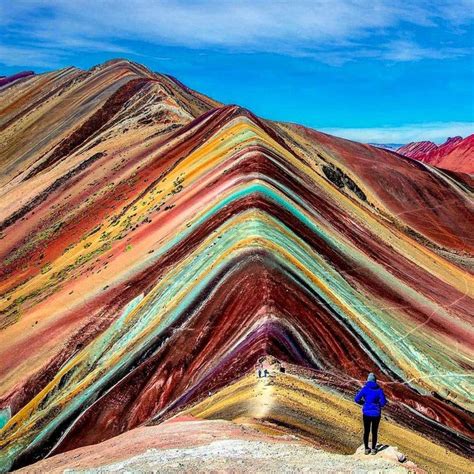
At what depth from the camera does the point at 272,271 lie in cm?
1988

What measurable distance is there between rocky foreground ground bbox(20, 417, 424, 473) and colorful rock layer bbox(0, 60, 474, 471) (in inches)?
50.6

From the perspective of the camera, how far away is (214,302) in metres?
19.5

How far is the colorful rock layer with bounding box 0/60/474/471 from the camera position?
1698 centimetres

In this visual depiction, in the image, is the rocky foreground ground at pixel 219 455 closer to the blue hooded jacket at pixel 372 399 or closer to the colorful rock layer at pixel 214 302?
the blue hooded jacket at pixel 372 399

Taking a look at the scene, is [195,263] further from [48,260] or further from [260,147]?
[48,260]

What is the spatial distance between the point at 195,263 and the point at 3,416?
742 cm

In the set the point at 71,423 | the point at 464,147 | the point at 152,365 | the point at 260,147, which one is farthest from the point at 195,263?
the point at 464,147

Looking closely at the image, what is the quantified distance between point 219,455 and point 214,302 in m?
9.43

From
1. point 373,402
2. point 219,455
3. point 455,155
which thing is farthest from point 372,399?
point 455,155

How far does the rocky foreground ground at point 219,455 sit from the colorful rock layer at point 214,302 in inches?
50.6

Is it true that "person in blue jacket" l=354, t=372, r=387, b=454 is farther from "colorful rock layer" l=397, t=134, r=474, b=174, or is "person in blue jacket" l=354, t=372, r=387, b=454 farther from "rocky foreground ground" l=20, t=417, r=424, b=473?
"colorful rock layer" l=397, t=134, r=474, b=174

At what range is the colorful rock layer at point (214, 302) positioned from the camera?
17.0 m

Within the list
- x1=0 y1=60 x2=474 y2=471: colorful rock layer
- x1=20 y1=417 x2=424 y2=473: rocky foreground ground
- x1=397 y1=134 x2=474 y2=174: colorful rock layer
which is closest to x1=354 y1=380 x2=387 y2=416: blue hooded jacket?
x1=20 y1=417 x2=424 y2=473: rocky foreground ground

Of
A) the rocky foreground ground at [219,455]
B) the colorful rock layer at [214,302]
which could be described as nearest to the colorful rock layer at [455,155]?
the colorful rock layer at [214,302]
